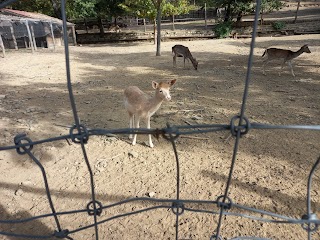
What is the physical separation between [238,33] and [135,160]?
77.2 feet

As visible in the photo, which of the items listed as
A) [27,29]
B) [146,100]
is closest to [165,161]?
[146,100]

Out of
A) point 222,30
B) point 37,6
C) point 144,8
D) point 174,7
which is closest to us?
point 174,7

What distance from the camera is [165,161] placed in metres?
4.52

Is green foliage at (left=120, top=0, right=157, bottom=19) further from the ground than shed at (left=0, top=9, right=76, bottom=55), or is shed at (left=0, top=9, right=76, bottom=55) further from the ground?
green foliage at (left=120, top=0, right=157, bottom=19)

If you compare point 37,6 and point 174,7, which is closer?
point 174,7

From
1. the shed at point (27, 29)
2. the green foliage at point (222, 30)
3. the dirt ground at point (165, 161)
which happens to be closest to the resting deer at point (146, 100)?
the dirt ground at point (165, 161)

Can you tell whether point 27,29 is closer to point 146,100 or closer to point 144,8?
point 144,8

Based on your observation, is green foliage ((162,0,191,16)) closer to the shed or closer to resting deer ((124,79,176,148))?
the shed

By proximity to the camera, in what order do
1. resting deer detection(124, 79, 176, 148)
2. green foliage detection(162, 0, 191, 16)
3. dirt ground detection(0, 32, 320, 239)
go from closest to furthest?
dirt ground detection(0, 32, 320, 239), resting deer detection(124, 79, 176, 148), green foliage detection(162, 0, 191, 16)

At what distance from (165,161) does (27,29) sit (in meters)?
17.2

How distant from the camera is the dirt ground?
3279 mm

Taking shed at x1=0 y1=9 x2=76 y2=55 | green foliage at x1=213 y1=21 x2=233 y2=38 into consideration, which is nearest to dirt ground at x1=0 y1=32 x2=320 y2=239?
shed at x1=0 y1=9 x2=76 y2=55

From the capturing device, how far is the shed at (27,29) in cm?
1773

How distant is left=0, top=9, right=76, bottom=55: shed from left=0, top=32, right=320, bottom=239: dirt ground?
11172 mm
